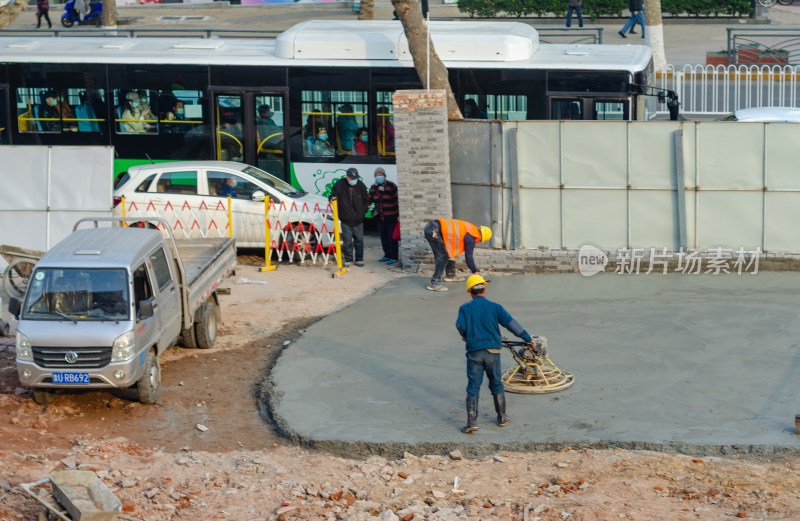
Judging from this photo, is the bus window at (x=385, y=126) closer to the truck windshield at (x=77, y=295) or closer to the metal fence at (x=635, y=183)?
the metal fence at (x=635, y=183)

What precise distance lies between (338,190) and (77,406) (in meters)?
7.05

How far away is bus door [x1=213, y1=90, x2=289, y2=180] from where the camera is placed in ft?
66.5

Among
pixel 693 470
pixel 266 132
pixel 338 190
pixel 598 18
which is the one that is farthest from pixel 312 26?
pixel 598 18

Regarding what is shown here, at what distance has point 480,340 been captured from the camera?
10.3 m

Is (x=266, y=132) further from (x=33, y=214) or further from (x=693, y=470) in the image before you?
(x=693, y=470)

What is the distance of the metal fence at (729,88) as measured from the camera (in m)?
25.6

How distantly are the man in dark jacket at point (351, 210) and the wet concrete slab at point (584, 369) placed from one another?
6.02 feet

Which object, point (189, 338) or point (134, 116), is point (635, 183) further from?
point (134, 116)

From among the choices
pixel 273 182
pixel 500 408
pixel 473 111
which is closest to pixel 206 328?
pixel 500 408

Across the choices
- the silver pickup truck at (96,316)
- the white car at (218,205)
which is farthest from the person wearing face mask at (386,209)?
the silver pickup truck at (96,316)

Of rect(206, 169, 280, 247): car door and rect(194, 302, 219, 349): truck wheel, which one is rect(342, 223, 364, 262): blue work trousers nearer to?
rect(206, 169, 280, 247): car door

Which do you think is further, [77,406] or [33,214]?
[33,214]

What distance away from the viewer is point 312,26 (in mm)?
20625

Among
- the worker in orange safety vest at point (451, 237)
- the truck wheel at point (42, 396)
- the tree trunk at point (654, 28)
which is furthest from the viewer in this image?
the tree trunk at point (654, 28)
